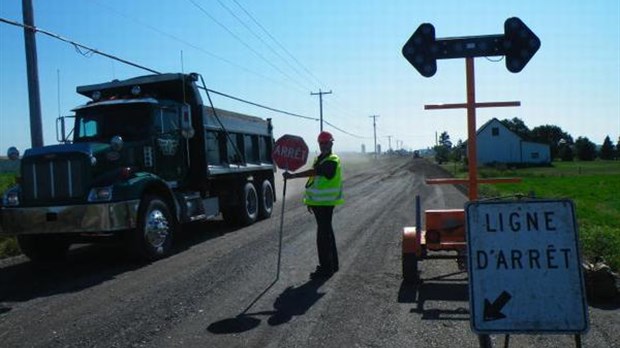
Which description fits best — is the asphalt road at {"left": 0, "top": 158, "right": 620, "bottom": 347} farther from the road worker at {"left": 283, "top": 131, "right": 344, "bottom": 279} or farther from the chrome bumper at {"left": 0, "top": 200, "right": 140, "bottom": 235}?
the chrome bumper at {"left": 0, "top": 200, "right": 140, "bottom": 235}

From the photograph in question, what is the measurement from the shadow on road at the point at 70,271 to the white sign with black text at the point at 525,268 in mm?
5420

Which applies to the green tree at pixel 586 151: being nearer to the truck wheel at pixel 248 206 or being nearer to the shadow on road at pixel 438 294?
the truck wheel at pixel 248 206

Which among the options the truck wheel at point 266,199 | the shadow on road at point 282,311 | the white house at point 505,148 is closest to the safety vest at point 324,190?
the shadow on road at point 282,311

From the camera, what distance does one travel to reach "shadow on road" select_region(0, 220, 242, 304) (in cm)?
814

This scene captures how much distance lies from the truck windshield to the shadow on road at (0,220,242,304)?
2070mm

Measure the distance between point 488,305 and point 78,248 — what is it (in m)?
9.83

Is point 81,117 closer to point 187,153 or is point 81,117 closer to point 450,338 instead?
point 187,153

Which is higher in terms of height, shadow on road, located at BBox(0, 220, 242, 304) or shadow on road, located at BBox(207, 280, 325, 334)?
shadow on road, located at BBox(0, 220, 242, 304)

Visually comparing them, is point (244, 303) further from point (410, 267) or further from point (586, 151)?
point (586, 151)

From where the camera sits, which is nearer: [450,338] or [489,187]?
[450,338]

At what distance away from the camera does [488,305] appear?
4211mm

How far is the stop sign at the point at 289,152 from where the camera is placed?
9.54 m

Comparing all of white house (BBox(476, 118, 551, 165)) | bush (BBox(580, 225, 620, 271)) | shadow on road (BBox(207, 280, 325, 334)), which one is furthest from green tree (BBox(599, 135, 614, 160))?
shadow on road (BBox(207, 280, 325, 334))

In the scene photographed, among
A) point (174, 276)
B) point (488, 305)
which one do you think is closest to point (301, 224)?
point (174, 276)
